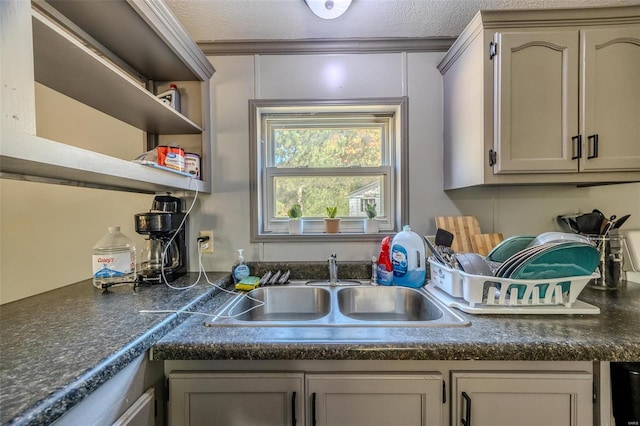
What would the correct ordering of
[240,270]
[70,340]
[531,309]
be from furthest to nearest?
[240,270] < [531,309] < [70,340]

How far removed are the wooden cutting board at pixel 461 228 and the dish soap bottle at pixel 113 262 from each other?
4.79 feet

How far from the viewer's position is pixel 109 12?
35.7 inches

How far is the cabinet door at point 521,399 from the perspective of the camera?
0.71 metres

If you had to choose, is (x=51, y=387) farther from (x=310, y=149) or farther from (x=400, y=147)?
(x=400, y=147)

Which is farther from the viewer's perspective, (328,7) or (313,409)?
(328,7)

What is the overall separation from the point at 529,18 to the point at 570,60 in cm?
24

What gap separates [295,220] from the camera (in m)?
1.44

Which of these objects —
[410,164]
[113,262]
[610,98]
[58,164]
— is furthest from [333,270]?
[610,98]

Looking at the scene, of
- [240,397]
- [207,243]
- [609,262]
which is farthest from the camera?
[207,243]

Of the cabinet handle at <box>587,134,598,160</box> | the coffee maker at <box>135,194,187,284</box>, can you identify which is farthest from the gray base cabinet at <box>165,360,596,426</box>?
the cabinet handle at <box>587,134,598,160</box>

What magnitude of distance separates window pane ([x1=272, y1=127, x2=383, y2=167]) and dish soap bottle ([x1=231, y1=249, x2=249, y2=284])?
59cm

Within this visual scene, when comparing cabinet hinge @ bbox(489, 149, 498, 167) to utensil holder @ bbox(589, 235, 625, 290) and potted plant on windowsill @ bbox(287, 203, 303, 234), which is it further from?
potted plant on windowsill @ bbox(287, 203, 303, 234)

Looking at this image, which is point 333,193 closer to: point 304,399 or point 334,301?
point 334,301

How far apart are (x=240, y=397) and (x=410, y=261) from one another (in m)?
0.85
